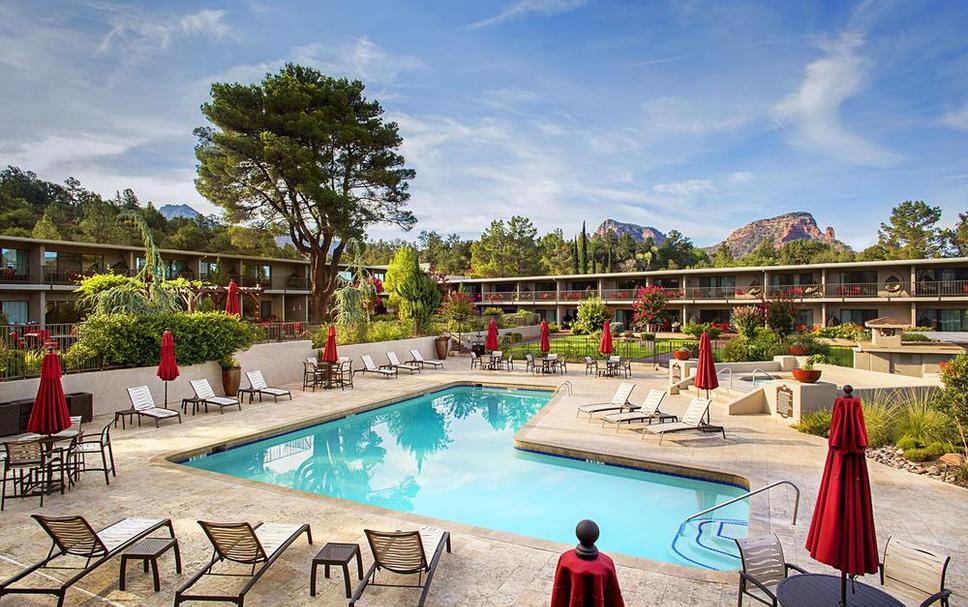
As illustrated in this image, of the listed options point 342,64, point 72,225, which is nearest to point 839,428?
point 342,64

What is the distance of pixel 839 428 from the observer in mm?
4250

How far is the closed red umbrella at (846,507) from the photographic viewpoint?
3955 millimetres

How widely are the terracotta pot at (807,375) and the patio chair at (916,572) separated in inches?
328

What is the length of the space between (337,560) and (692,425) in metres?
8.17

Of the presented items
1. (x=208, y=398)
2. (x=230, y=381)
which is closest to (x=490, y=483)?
(x=208, y=398)

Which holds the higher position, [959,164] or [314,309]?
[959,164]

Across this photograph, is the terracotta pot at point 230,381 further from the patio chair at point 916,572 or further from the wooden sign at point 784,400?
the patio chair at point 916,572

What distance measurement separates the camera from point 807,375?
39.1 ft

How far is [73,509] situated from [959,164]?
54.8 metres

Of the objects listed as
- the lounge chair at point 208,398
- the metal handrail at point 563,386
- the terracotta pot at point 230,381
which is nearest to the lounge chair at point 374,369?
the terracotta pot at point 230,381

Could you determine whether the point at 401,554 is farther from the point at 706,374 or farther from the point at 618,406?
the point at 706,374

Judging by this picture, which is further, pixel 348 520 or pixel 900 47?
pixel 900 47

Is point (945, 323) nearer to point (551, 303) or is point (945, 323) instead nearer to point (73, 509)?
point (551, 303)

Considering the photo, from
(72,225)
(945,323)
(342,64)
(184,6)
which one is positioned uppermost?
(342,64)
